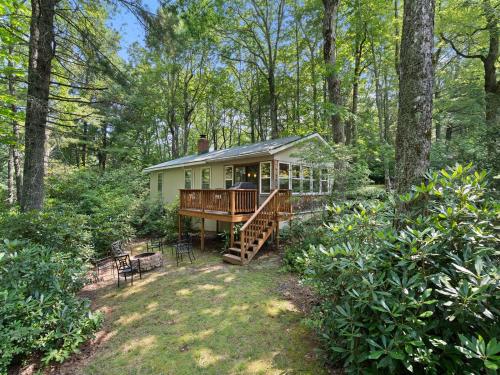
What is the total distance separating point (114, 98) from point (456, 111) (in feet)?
52.2

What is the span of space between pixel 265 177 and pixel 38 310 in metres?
8.22

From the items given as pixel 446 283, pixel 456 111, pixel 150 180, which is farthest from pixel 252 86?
pixel 446 283

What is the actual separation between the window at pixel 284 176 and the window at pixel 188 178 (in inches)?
233

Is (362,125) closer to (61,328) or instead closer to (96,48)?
(96,48)

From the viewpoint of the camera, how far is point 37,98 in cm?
615

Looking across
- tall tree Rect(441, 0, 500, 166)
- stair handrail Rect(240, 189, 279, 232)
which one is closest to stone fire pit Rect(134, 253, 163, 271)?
stair handrail Rect(240, 189, 279, 232)

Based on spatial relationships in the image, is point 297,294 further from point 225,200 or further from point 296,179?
point 296,179

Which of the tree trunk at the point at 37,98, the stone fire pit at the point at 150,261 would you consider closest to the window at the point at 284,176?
the stone fire pit at the point at 150,261

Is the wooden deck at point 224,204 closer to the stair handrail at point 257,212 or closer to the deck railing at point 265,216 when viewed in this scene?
the deck railing at point 265,216

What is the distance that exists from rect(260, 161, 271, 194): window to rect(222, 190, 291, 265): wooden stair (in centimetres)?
129

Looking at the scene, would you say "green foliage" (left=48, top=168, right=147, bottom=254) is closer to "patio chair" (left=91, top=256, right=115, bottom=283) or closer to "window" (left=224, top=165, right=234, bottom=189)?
"patio chair" (left=91, top=256, right=115, bottom=283)

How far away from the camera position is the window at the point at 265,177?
10.4 meters

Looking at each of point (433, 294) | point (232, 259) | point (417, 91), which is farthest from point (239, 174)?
point (433, 294)

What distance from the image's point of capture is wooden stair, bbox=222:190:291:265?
7832 millimetres
